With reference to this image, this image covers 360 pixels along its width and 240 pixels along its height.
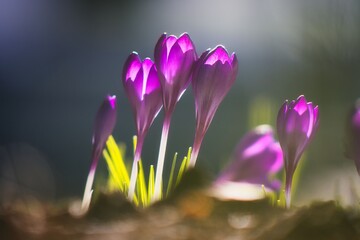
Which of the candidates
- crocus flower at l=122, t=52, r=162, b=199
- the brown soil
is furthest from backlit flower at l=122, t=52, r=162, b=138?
the brown soil

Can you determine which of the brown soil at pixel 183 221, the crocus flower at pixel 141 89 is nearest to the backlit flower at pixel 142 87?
the crocus flower at pixel 141 89

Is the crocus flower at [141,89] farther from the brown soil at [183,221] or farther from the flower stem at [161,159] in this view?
the brown soil at [183,221]

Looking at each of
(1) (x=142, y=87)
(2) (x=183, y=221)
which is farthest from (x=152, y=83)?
(2) (x=183, y=221)

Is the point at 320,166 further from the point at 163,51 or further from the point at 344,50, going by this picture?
the point at 163,51

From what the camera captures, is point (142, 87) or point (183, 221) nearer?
point (183, 221)

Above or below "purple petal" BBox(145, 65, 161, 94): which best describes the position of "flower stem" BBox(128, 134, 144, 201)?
below

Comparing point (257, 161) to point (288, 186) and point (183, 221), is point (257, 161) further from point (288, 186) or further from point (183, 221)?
point (183, 221)

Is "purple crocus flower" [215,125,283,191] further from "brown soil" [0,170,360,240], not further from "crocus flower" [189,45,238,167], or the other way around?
"brown soil" [0,170,360,240]
